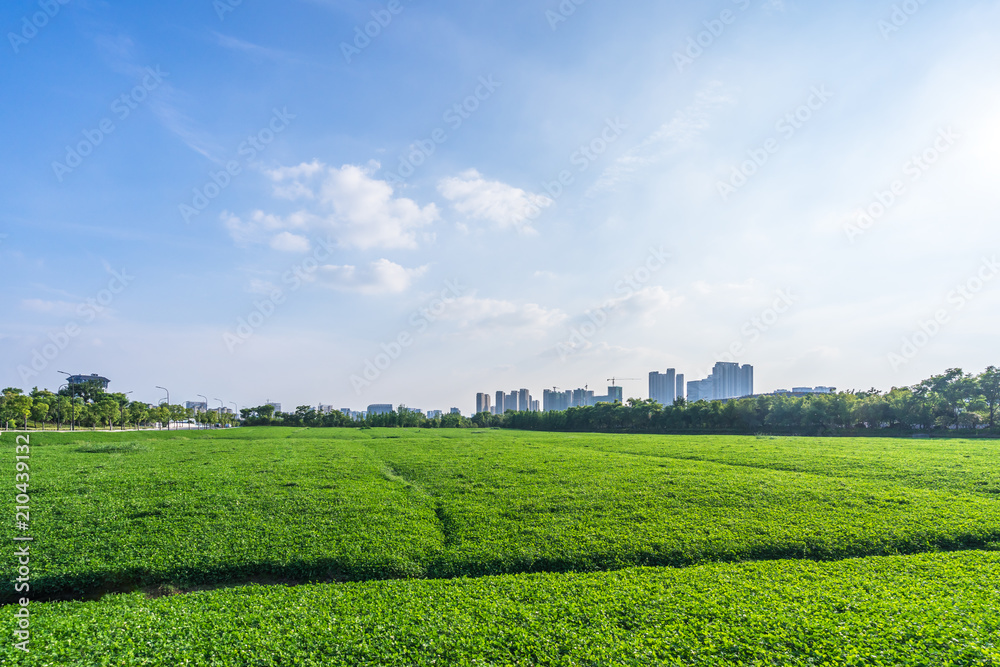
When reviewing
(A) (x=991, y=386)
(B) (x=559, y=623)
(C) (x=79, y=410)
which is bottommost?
(C) (x=79, y=410)

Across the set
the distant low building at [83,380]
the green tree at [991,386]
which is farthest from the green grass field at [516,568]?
the distant low building at [83,380]

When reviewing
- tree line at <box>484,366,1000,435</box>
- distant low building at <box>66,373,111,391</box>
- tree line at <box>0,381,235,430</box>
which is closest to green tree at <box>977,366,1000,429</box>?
tree line at <box>484,366,1000,435</box>

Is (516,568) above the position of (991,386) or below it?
below

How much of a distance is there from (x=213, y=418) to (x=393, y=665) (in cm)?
14150

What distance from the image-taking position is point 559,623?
A: 355 inches

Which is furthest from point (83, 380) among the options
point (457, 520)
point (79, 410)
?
point (457, 520)

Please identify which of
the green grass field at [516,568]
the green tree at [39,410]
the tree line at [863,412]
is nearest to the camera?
the green grass field at [516,568]

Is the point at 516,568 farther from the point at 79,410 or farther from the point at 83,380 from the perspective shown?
the point at 83,380

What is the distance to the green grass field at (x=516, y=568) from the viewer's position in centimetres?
823

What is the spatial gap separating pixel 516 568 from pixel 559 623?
3.96 meters

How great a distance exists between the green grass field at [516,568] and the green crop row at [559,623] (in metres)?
0.05

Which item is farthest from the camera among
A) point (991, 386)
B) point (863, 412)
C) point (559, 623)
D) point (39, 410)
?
point (39, 410)

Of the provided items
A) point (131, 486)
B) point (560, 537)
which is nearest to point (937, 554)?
point (560, 537)

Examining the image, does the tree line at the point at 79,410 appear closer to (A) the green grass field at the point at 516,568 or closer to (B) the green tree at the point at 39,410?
(B) the green tree at the point at 39,410
